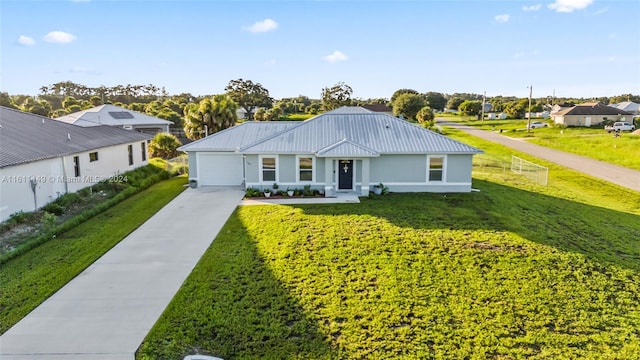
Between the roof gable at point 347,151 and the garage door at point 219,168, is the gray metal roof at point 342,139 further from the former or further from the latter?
the garage door at point 219,168

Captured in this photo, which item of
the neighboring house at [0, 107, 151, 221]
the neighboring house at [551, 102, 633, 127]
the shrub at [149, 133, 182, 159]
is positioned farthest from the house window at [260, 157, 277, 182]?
the neighboring house at [551, 102, 633, 127]

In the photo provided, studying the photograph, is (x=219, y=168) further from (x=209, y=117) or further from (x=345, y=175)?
(x=209, y=117)

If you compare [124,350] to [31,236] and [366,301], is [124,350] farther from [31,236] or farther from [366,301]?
[31,236]

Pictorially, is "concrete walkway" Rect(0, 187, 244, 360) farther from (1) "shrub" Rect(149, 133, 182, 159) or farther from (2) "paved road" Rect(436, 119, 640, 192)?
(2) "paved road" Rect(436, 119, 640, 192)

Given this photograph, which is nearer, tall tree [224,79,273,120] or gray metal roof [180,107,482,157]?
gray metal roof [180,107,482,157]

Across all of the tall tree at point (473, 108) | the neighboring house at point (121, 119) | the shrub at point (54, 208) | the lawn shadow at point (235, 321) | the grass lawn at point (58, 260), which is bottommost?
the lawn shadow at point (235, 321)

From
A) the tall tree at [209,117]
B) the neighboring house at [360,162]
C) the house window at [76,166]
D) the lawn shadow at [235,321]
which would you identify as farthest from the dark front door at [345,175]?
the tall tree at [209,117]
